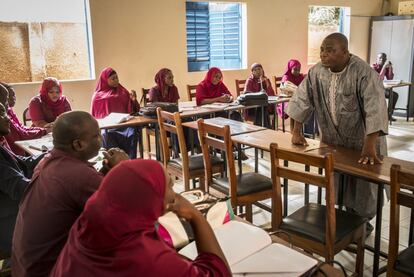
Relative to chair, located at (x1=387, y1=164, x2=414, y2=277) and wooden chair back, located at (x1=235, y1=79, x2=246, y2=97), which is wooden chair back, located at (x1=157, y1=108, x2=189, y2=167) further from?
wooden chair back, located at (x1=235, y1=79, x2=246, y2=97)

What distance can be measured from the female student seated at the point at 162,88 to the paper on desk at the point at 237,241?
3455mm

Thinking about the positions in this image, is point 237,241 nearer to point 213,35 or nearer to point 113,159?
point 113,159

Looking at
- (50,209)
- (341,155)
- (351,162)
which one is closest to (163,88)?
(341,155)

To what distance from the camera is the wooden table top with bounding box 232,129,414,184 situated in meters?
1.91

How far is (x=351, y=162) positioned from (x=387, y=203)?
1.47m

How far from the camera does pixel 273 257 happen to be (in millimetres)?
1136

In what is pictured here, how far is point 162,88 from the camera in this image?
4699 millimetres

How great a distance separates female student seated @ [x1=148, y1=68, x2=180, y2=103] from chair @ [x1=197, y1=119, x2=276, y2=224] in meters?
2.18

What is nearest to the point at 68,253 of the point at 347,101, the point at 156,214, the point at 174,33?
the point at 156,214

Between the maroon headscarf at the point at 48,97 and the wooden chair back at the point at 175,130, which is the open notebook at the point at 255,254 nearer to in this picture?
the wooden chair back at the point at 175,130

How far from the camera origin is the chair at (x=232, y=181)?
2334 mm

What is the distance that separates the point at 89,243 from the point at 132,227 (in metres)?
0.10

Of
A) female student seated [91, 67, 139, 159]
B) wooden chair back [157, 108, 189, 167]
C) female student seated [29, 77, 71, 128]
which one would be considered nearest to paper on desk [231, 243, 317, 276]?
wooden chair back [157, 108, 189, 167]

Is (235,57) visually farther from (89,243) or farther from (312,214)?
(89,243)
